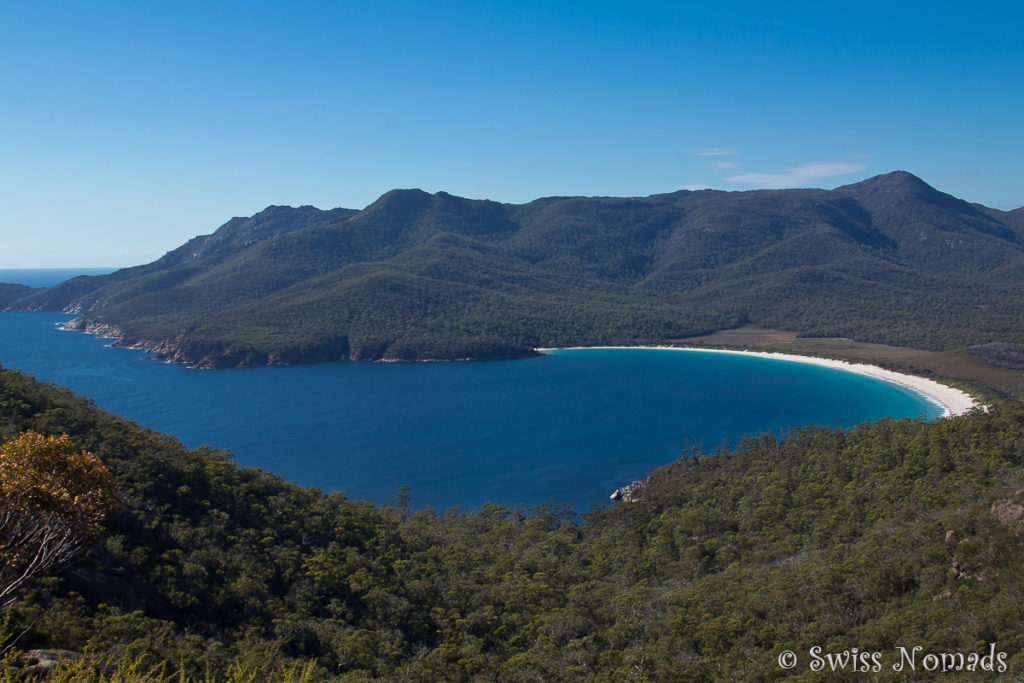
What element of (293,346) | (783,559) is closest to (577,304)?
(293,346)

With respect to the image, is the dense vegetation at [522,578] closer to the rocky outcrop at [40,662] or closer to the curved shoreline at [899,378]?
the rocky outcrop at [40,662]

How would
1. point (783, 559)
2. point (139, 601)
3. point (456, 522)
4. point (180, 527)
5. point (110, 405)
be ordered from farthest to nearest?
point (110, 405), point (456, 522), point (783, 559), point (180, 527), point (139, 601)

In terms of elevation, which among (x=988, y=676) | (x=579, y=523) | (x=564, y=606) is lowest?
(x=579, y=523)

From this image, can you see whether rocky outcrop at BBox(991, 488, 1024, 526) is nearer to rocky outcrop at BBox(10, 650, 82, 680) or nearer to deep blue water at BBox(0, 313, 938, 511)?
rocky outcrop at BBox(10, 650, 82, 680)

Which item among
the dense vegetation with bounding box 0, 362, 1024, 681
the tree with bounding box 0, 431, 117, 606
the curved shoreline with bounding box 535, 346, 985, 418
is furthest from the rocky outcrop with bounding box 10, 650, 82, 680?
the curved shoreline with bounding box 535, 346, 985, 418

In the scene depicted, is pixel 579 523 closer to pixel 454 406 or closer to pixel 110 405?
pixel 454 406

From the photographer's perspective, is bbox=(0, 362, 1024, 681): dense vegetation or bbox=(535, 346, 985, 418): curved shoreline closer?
bbox=(0, 362, 1024, 681): dense vegetation

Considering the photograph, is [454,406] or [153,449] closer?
[153,449]

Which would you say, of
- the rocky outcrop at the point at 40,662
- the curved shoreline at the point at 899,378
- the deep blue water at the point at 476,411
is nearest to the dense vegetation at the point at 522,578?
the rocky outcrop at the point at 40,662
